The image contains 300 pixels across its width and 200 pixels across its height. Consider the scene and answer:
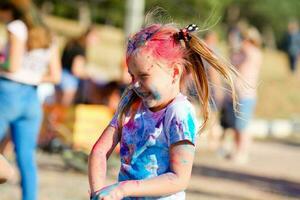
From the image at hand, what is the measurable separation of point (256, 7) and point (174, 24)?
64.5 m

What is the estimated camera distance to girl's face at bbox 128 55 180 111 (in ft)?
12.5

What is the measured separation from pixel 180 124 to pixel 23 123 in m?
3.32

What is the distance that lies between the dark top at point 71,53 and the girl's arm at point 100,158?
863 centimetres

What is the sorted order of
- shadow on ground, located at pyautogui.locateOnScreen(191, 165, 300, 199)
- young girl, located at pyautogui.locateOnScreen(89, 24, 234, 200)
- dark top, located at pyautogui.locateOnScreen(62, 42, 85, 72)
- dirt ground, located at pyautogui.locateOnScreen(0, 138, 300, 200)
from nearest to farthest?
young girl, located at pyautogui.locateOnScreen(89, 24, 234, 200)
dirt ground, located at pyautogui.locateOnScreen(0, 138, 300, 200)
shadow on ground, located at pyautogui.locateOnScreen(191, 165, 300, 199)
dark top, located at pyautogui.locateOnScreen(62, 42, 85, 72)

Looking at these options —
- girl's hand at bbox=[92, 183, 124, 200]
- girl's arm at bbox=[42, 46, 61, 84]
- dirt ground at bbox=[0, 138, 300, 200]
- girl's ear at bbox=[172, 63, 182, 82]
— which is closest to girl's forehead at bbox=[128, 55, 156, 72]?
girl's ear at bbox=[172, 63, 182, 82]

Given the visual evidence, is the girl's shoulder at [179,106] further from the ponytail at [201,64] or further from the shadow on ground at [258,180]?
the shadow on ground at [258,180]

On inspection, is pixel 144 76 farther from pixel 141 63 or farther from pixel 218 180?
pixel 218 180

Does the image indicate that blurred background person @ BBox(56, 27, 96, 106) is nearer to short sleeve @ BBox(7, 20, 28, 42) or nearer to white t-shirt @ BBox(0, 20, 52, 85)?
white t-shirt @ BBox(0, 20, 52, 85)

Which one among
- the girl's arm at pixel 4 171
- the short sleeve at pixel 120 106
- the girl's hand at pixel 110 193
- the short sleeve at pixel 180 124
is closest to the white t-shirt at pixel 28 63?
the short sleeve at pixel 120 106

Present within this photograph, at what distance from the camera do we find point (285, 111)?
922 inches

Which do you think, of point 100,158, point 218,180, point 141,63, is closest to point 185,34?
point 141,63

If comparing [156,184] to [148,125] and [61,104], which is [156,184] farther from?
[61,104]

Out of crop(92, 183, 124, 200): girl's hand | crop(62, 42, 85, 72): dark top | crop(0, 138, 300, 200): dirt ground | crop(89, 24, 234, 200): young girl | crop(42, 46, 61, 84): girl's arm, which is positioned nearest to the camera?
crop(92, 183, 124, 200): girl's hand

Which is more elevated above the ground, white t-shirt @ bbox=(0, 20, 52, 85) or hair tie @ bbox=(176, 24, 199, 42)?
hair tie @ bbox=(176, 24, 199, 42)
